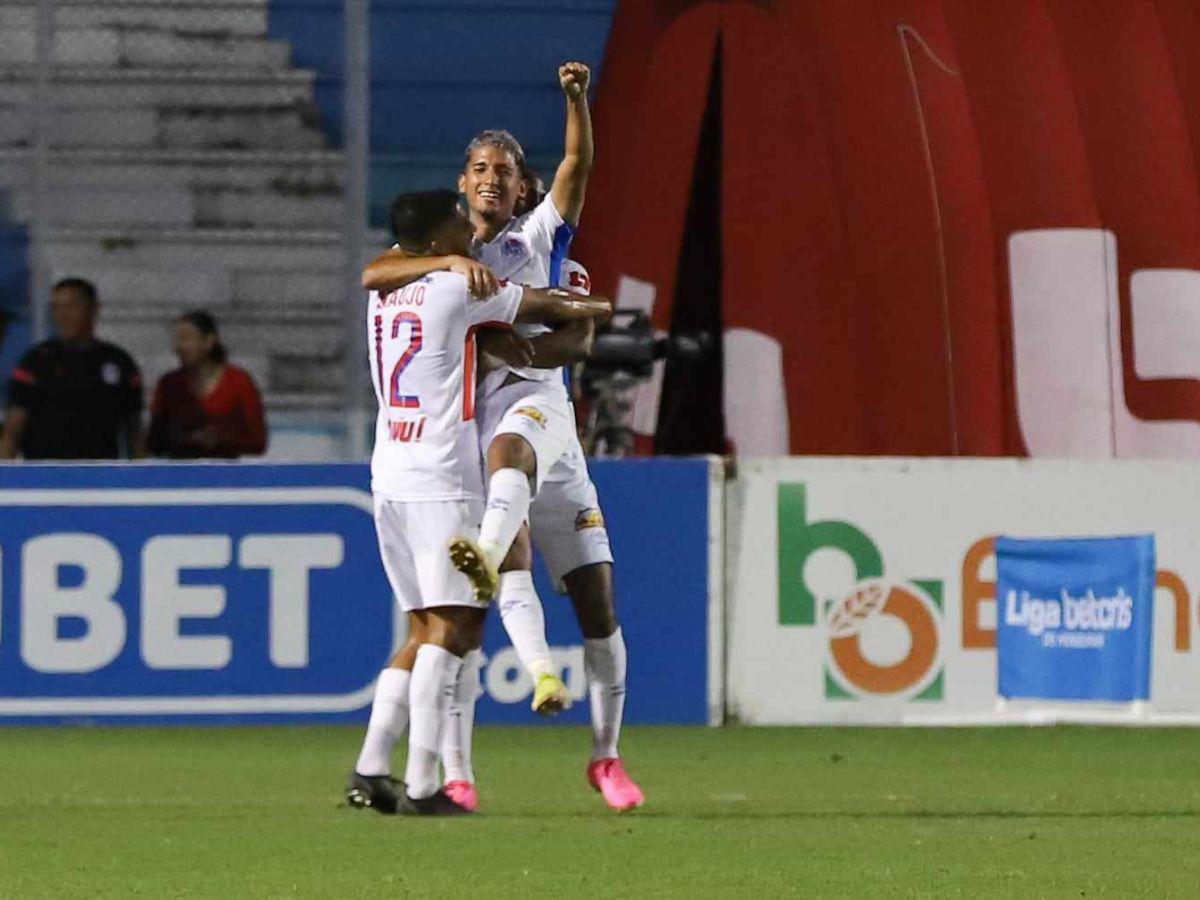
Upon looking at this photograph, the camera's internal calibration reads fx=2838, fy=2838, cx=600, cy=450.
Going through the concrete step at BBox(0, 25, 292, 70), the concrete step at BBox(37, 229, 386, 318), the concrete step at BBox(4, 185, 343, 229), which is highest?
the concrete step at BBox(0, 25, 292, 70)

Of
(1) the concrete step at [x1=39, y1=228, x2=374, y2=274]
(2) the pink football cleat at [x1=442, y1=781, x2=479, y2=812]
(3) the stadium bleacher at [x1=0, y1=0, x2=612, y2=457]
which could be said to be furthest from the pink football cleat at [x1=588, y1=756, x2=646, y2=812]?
(1) the concrete step at [x1=39, y1=228, x2=374, y2=274]

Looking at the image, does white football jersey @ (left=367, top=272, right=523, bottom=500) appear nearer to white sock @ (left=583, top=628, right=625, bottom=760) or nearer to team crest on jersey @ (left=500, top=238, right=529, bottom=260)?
team crest on jersey @ (left=500, top=238, right=529, bottom=260)

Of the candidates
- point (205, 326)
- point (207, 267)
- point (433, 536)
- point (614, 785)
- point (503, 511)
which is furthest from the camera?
point (207, 267)

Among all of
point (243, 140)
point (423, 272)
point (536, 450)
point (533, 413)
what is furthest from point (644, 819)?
point (243, 140)

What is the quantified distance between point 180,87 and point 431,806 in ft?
28.7

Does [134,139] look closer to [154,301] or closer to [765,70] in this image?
[154,301]

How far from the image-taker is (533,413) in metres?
7.40

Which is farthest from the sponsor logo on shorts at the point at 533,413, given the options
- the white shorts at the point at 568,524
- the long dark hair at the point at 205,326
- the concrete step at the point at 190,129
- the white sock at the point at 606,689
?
the concrete step at the point at 190,129

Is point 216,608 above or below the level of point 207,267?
below

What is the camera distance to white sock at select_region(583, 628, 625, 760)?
303 inches

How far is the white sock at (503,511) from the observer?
7.05 meters

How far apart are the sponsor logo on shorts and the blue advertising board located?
3449 millimetres

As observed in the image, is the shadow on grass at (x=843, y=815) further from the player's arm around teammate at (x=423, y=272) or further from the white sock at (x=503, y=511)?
the player's arm around teammate at (x=423, y=272)

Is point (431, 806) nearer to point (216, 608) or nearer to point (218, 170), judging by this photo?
point (216, 608)
